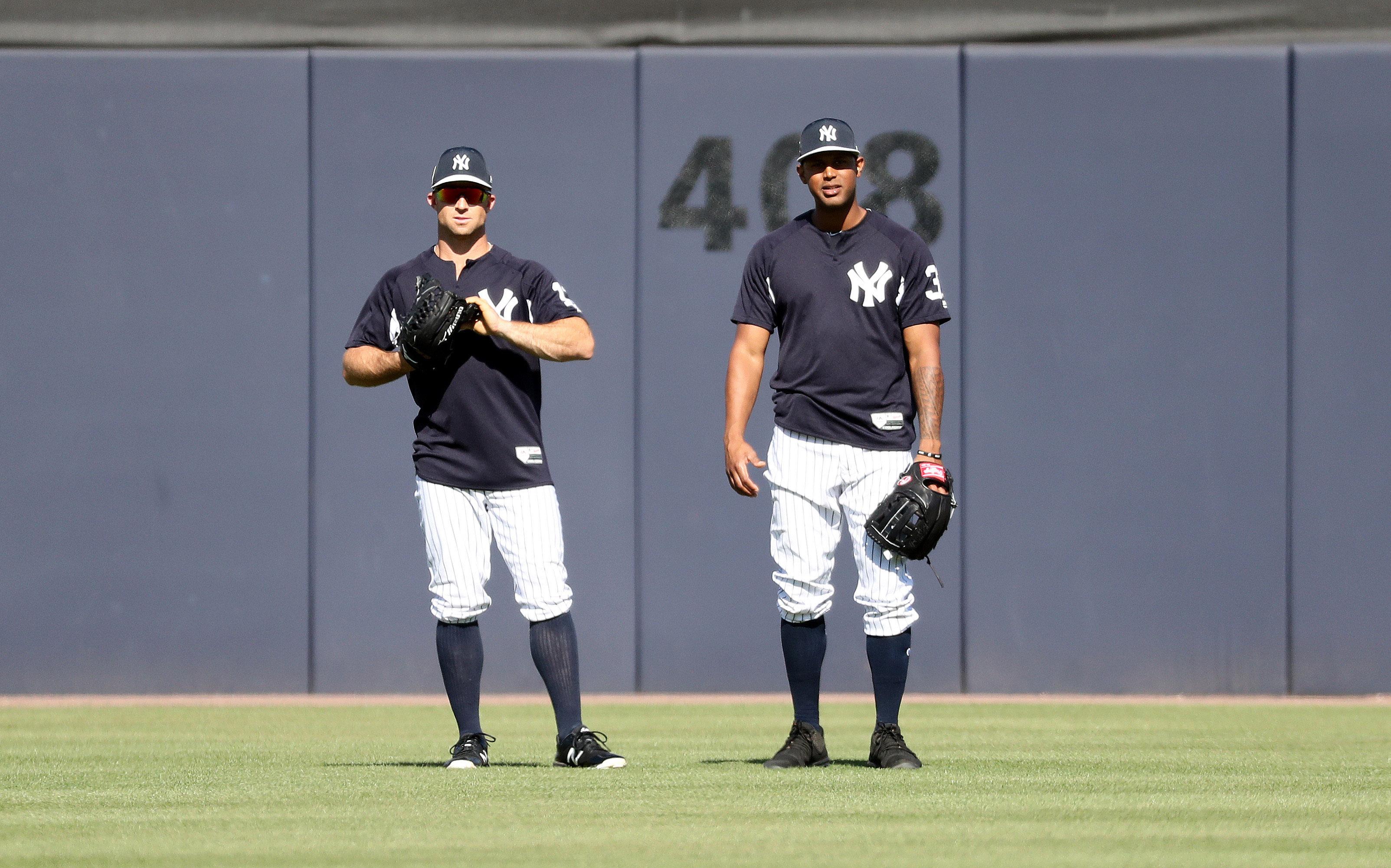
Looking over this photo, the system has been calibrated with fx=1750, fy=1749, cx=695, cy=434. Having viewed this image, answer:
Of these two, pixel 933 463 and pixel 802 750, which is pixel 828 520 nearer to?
pixel 933 463

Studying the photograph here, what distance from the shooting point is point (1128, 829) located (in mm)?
3990

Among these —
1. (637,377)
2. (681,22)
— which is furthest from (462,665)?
(681,22)

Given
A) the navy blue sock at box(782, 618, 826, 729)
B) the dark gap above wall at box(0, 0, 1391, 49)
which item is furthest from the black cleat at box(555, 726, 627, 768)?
the dark gap above wall at box(0, 0, 1391, 49)

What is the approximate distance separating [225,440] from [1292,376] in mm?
5178

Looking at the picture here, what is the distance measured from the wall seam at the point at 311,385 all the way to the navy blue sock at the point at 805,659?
12.9 ft

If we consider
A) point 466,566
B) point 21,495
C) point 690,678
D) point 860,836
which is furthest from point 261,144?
point 860,836

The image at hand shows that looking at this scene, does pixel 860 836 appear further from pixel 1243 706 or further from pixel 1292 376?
pixel 1292 376

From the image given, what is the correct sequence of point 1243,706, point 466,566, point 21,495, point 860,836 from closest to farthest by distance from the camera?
point 860,836
point 466,566
point 1243,706
point 21,495

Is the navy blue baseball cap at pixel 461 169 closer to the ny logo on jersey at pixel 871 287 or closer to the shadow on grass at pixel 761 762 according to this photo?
the ny logo on jersey at pixel 871 287

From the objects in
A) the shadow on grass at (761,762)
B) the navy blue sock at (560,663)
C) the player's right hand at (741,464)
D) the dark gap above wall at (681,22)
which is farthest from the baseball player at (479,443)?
the dark gap above wall at (681,22)

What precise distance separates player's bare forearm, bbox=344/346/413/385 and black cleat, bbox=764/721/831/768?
1.58m

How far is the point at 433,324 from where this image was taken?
16.2 ft

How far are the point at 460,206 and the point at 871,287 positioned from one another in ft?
4.13

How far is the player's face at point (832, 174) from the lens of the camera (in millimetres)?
5141
